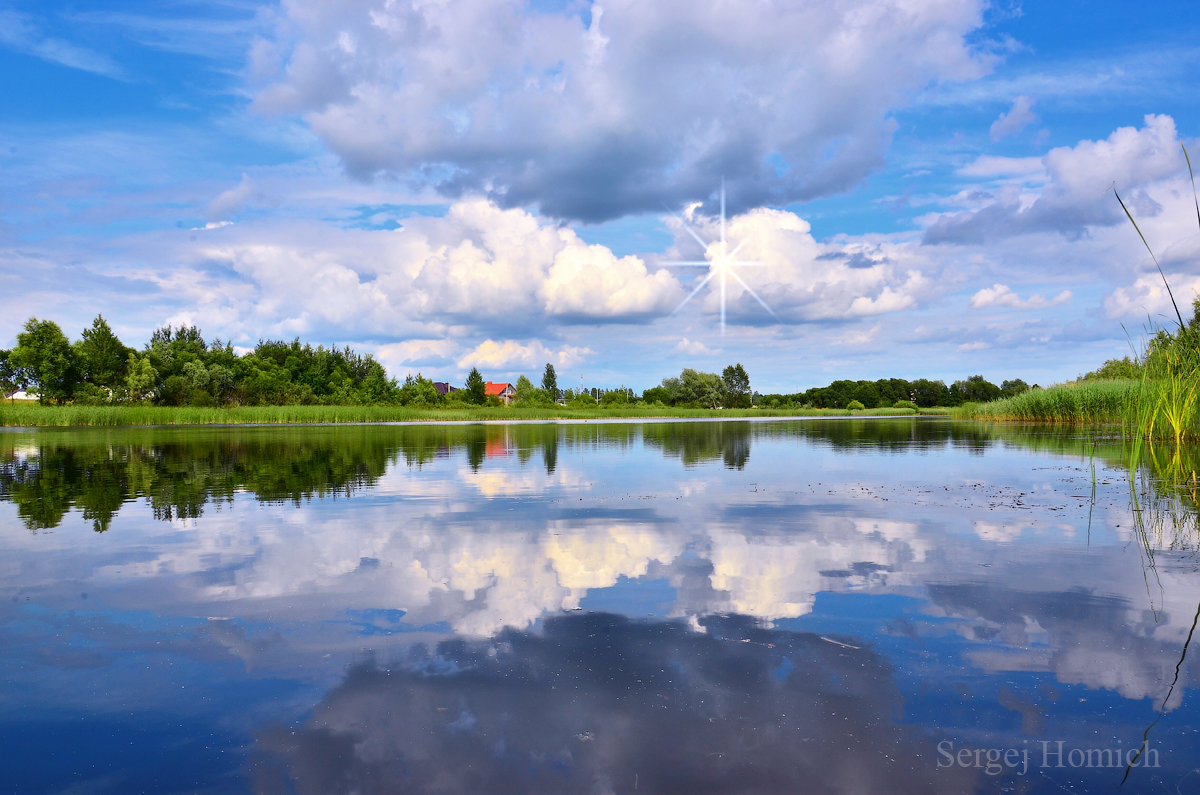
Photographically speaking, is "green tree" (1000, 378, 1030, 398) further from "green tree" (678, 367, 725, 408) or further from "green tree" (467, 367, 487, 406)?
"green tree" (467, 367, 487, 406)

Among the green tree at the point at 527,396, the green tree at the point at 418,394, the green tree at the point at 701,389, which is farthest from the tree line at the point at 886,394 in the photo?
the green tree at the point at 418,394

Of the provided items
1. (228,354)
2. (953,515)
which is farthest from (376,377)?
(953,515)

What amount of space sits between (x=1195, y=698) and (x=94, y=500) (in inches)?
652

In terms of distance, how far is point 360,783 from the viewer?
135 inches

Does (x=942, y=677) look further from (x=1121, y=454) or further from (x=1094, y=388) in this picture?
(x=1094, y=388)

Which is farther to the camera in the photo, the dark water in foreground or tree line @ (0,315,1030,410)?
tree line @ (0,315,1030,410)

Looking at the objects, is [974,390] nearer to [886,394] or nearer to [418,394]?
[886,394]

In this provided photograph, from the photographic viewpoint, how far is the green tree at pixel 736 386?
139m

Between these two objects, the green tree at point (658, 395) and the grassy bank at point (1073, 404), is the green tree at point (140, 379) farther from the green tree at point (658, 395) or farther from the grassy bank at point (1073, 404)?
the grassy bank at point (1073, 404)

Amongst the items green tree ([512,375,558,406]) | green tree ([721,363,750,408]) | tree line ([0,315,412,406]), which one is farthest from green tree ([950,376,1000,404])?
tree line ([0,315,412,406])

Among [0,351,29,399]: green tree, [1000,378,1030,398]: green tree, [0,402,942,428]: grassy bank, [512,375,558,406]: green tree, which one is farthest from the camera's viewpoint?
[1000,378,1030,398]: green tree

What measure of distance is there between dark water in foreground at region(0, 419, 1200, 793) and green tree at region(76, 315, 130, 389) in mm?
89249

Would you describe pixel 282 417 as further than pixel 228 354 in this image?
No

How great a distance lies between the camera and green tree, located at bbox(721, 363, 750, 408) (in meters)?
139
